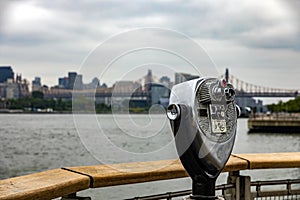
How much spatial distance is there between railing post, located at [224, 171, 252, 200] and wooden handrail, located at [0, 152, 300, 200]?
10 cm

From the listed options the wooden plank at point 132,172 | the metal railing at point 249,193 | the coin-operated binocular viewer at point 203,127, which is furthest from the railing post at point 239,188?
the coin-operated binocular viewer at point 203,127

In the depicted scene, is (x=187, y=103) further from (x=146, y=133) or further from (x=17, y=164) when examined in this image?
(x=17, y=164)

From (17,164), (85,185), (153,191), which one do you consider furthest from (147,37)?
(17,164)

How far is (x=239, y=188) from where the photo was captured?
339 cm

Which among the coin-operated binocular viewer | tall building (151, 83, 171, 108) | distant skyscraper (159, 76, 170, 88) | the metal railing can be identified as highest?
distant skyscraper (159, 76, 170, 88)

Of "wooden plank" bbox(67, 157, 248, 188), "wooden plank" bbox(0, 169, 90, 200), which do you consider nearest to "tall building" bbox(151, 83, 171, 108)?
"wooden plank" bbox(67, 157, 248, 188)

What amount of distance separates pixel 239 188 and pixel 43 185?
158 centimetres

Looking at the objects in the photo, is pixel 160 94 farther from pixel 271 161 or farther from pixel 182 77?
pixel 271 161

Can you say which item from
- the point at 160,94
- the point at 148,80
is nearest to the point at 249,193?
the point at 160,94

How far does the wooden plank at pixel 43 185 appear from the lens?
2057 millimetres

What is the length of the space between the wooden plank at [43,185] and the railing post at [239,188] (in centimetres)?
121

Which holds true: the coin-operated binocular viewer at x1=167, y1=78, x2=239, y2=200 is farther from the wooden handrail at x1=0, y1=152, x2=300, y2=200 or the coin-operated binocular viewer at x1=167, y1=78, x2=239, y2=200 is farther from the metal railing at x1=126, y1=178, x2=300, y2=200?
the metal railing at x1=126, y1=178, x2=300, y2=200

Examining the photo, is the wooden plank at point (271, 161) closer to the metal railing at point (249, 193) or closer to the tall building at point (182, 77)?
the metal railing at point (249, 193)

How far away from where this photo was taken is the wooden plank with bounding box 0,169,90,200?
2057 millimetres
